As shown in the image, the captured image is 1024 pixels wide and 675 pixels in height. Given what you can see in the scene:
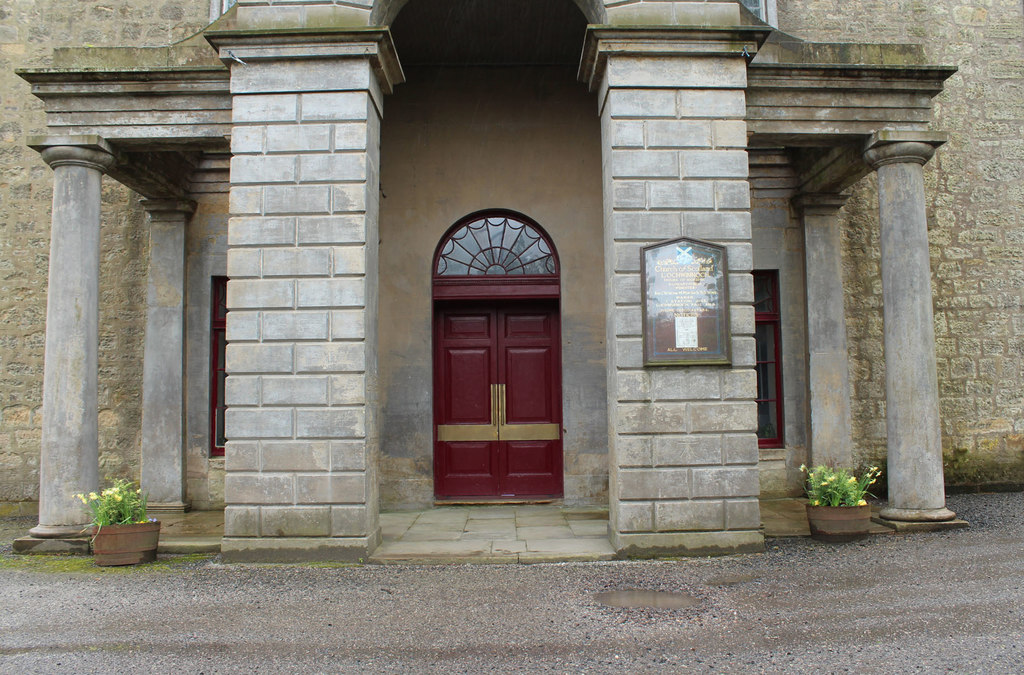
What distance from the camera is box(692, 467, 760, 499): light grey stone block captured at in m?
6.06

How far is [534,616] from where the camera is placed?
15.2ft

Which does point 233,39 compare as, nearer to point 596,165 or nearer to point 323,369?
point 323,369

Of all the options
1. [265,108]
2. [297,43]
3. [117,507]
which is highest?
[297,43]

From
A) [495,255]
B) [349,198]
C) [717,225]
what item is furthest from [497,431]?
[717,225]

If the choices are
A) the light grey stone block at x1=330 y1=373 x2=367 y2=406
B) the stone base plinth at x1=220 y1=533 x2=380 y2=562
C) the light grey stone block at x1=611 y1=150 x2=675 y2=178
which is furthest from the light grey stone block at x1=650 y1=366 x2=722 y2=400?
the stone base plinth at x1=220 y1=533 x2=380 y2=562

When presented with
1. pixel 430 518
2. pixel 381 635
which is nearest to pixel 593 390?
pixel 430 518

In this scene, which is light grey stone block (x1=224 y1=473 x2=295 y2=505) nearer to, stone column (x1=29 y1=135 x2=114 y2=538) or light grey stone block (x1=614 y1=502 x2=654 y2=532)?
stone column (x1=29 y1=135 x2=114 y2=538)

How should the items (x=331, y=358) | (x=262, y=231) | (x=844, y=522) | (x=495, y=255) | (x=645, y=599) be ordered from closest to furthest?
(x=645, y=599) < (x=331, y=358) < (x=262, y=231) < (x=844, y=522) < (x=495, y=255)

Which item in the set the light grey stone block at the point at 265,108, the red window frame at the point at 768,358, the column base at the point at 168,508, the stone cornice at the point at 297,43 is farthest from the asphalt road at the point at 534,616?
the stone cornice at the point at 297,43

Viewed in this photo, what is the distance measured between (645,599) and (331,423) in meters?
2.95

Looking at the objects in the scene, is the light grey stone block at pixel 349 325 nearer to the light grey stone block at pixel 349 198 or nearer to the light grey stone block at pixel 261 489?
the light grey stone block at pixel 349 198

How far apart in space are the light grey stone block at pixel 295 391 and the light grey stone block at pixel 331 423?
0.10 metres

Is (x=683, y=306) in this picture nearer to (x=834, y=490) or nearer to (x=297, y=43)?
(x=834, y=490)

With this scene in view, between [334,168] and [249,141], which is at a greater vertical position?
[249,141]
